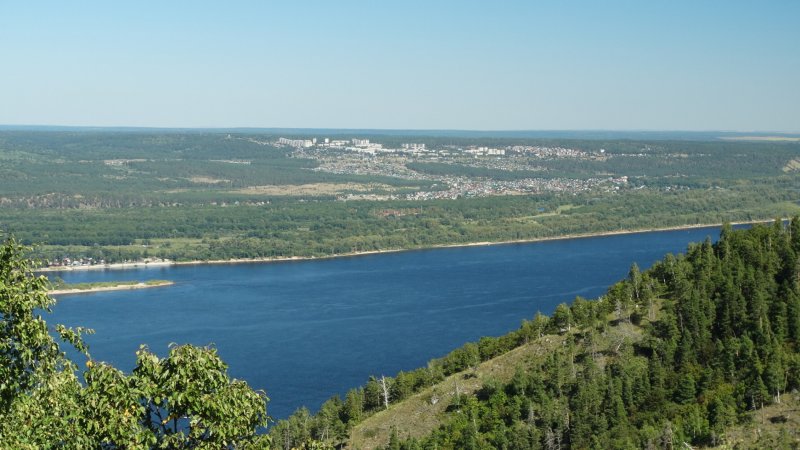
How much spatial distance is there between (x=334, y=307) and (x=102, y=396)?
40.4m

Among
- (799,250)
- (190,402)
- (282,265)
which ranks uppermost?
(190,402)

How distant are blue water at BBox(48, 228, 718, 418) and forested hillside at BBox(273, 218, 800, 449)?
451 cm

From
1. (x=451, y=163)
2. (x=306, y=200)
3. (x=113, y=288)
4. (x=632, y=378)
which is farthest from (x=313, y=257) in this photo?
(x=451, y=163)

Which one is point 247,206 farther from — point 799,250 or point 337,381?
point 799,250

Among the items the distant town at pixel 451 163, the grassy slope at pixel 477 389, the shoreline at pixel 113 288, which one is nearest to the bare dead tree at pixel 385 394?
the grassy slope at pixel 477 389

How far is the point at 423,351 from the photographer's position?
36.2 meters

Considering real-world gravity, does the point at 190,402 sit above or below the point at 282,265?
above

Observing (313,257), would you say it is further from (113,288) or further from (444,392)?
(444,392)

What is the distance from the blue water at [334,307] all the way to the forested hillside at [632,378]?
14.8 ft

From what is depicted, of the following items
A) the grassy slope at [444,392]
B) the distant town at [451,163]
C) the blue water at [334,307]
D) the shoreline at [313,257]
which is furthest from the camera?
the distant town at [451,163]

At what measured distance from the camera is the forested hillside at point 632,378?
21.2 m

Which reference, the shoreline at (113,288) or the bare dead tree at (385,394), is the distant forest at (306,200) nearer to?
the shoreline at (113,288)

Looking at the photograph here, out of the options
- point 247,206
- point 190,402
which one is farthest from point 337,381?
point 247,206

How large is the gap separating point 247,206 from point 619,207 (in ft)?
110
